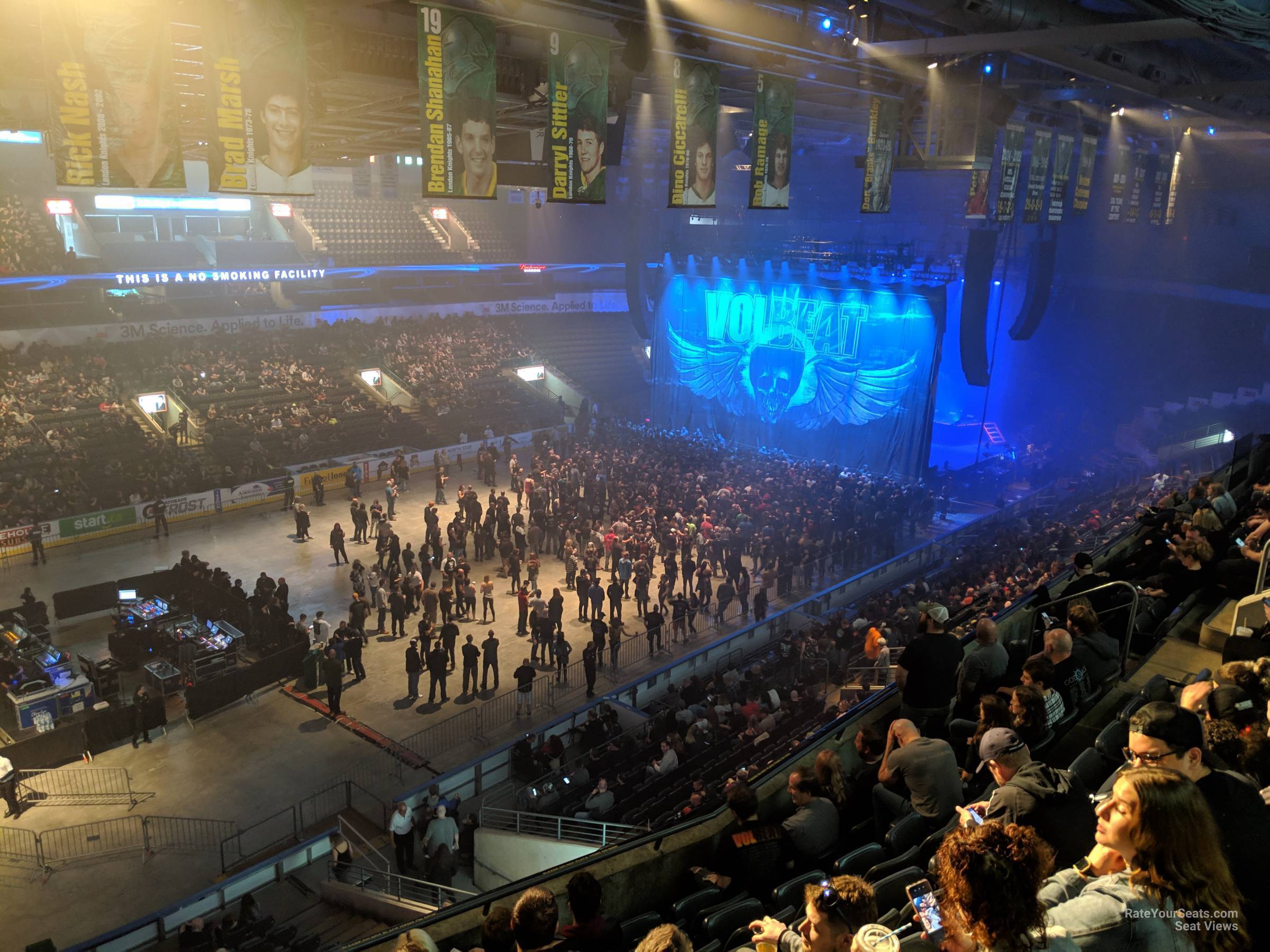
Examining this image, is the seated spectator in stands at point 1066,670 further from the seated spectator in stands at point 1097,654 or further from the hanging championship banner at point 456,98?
the hanging championship banner at point 456,98

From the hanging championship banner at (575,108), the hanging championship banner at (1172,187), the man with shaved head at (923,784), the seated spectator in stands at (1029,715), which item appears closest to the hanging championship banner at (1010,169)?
the hanging championship banner at (1172,187)

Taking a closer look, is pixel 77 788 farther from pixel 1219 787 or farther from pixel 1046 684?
pixel 1219 787

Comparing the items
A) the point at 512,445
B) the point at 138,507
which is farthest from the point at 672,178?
the point at 512,445

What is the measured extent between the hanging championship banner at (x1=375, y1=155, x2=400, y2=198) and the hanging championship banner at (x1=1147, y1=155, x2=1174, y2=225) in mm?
30994

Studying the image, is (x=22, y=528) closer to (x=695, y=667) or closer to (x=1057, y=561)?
(x=695, y=667)

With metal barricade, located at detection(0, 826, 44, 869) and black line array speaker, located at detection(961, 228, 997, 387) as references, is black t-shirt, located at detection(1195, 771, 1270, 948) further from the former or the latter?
black line array speaker, located at detection(961, 228, 997, 387)

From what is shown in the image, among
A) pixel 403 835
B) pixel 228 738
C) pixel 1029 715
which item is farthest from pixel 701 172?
pixel 228 738

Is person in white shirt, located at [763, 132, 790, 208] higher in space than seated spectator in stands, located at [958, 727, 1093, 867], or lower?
higher

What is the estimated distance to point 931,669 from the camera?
627 centimetres

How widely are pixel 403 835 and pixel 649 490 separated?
43.1 ft

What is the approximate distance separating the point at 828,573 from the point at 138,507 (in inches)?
659

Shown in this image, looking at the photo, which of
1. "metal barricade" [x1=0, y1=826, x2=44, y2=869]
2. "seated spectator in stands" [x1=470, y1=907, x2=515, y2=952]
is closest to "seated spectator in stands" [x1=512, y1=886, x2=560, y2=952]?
"seated spectator in stands" [x1=470, y1=907, x2=515, y2=952]

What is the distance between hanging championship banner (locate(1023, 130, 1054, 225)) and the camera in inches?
766

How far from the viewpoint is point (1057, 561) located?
16531 mm
